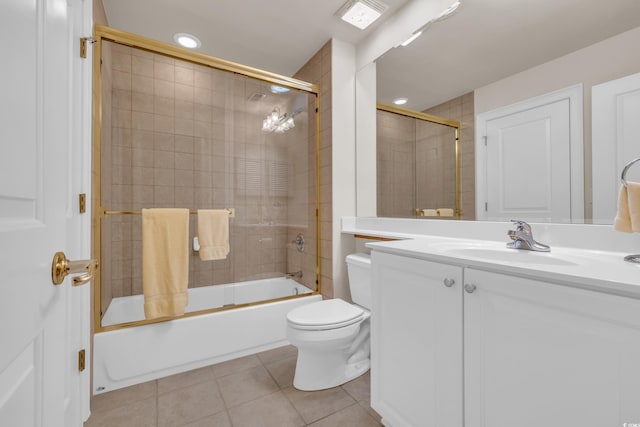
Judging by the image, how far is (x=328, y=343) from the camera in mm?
1466

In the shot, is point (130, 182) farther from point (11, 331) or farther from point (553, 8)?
point (553, 8)

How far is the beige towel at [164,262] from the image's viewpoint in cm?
168

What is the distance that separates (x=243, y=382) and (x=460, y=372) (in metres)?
1.24

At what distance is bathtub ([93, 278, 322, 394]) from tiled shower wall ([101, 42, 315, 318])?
0.40 feet

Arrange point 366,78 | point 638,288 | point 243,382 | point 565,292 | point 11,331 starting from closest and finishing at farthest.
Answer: point 11,331
point 638,288
point 565,292
point 243,382
point 366,78

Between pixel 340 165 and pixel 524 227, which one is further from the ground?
pixel 340 165

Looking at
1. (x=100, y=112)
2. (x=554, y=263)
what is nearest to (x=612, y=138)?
(x=554, y=263)

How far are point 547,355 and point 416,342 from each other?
0.40m

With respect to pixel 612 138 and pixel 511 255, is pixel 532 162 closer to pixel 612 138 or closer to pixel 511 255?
pixel 612 138

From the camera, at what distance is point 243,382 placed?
5.21 ft

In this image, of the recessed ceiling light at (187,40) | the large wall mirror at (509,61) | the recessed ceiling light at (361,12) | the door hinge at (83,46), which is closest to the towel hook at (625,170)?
the large wall mirror at (509,61)

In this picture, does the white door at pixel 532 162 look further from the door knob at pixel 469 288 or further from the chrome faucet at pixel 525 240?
the door knob at pixel 469 288

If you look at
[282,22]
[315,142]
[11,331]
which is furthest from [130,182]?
[11,331]

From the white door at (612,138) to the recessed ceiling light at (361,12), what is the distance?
134 cm
